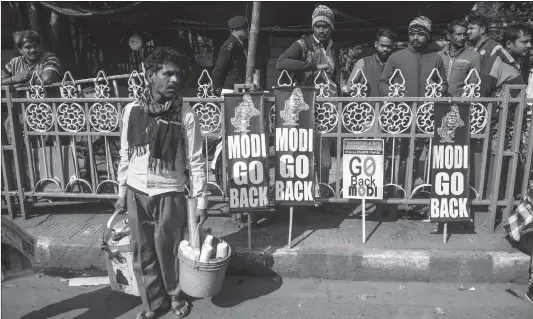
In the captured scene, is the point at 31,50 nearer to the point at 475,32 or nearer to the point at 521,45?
the point at 475,32

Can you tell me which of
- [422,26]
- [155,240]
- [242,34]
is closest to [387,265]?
[155,240]

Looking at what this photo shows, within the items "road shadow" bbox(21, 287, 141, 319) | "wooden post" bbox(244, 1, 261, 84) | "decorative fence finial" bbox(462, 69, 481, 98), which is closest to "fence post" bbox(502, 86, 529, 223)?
"decorative fence finial" bbox(462, 69, 481, 98)

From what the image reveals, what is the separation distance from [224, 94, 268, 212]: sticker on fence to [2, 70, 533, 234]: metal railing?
20cm

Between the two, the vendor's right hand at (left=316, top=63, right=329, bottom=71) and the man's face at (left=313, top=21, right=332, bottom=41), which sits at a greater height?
the man's face at (left=313, top=21, right=332, bottom=41)

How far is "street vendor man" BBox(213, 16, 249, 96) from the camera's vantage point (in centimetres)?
536

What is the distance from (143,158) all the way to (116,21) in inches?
248

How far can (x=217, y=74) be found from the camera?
534cm

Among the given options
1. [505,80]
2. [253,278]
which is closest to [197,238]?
[253,278]

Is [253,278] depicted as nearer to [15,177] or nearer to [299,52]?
[299,52]

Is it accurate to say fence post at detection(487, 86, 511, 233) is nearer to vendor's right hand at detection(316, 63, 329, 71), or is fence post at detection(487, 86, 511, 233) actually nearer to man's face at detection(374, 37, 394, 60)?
man's face at detection(374, 37, 394, 60)

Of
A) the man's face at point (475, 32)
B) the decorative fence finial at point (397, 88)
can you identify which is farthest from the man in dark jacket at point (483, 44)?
the decorative fence finial at point (397, 88)

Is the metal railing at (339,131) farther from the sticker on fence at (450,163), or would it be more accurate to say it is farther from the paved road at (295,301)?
the paved road at (295,301)

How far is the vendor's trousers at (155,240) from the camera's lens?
10.5 ft

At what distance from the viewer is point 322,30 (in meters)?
4.71
